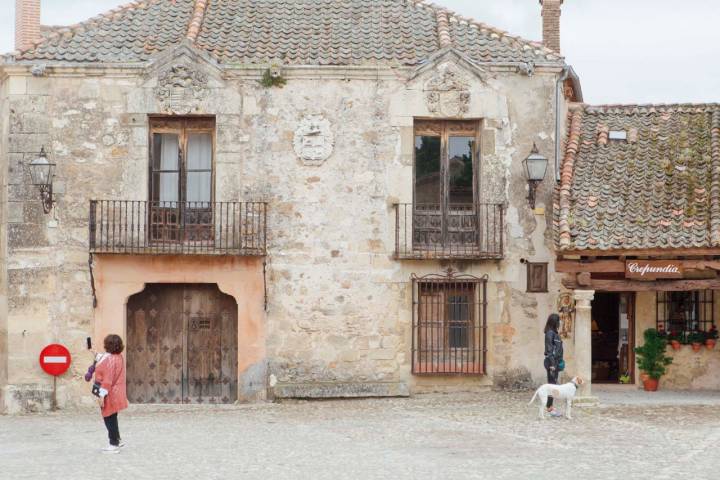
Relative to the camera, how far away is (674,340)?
20.1 meters

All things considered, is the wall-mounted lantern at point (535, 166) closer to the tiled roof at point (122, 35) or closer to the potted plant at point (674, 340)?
the potted plant at point (674, 340)

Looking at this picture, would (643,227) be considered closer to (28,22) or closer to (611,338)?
(611,338)

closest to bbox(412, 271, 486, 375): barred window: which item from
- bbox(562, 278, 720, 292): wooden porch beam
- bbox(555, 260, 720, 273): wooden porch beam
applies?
bbox(555, 260, 720, 273): wooden porch beam

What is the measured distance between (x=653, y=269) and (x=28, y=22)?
11446 mm

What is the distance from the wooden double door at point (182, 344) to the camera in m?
19.3

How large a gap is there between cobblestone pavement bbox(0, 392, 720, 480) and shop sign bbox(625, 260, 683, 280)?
1.95 m

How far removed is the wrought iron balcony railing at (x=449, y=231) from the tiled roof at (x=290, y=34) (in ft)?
8.00

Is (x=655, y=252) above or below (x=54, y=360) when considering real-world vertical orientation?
above

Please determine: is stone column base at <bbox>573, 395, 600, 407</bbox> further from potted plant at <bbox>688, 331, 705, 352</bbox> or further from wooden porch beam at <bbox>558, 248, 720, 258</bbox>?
potted plant at <bbox>688, 331, 705, 352</bbox>

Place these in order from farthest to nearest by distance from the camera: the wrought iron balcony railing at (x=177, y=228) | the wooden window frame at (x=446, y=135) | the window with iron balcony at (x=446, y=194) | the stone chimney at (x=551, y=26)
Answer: the stone chimney at (x=551, y=26), the wooden window frame at (x=446, y=135), the window with iron balcony at (x=446, y=194), the wrought iron balcony railing at (x=177, y=228)

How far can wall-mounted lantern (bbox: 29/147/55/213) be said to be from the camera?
60.6 ft

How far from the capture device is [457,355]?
19.1 meters

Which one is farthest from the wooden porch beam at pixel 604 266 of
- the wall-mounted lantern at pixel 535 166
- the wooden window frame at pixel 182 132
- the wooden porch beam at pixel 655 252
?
the wooden window frame at pixel 182 132

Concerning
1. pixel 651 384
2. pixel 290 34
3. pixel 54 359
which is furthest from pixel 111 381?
pixel 651 384
